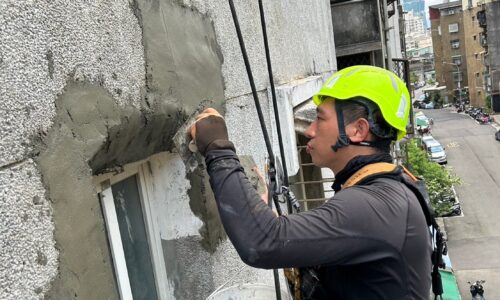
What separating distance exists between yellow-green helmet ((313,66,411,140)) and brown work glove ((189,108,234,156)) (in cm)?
45

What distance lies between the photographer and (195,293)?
272cm

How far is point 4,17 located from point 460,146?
42.3 m

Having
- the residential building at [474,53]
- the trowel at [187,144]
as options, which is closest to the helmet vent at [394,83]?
the trowel at [187,144]

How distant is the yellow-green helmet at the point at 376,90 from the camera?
196 centimetres

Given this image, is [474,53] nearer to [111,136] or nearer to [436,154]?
[436,154]

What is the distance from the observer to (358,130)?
2.00 meters

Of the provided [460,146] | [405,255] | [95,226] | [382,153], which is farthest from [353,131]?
[460,146]

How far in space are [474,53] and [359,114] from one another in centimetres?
6200

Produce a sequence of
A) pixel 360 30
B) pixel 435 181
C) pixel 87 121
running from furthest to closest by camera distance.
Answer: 1. pixel 435 181
2. pixel 360 30
3. pixel 87 121

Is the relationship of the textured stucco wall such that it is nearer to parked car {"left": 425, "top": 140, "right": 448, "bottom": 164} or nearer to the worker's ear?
the worker's ear

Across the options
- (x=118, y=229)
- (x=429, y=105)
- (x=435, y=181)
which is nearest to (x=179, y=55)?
(x=118, y=229)

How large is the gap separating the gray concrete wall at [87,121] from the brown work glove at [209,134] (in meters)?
0.31

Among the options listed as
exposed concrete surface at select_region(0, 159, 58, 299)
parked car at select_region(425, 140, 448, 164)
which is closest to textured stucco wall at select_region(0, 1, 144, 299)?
exposed concrete surface at select_region(0, 159, 58, 299)

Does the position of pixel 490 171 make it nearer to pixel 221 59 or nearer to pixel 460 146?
pixel 460 146
